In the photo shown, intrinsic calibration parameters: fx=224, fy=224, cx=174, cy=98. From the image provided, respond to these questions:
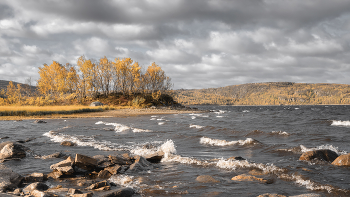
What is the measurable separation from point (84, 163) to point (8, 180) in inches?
105

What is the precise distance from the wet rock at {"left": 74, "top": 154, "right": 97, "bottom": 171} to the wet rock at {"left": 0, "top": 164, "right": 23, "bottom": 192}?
2.04 meters

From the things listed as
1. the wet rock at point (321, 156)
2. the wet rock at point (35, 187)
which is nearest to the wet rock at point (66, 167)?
the wet rock at point (35, 187)

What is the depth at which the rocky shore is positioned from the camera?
6.96 metres

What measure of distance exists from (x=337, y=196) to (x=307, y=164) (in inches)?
153

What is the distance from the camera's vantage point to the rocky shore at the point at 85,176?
6957 millimetres

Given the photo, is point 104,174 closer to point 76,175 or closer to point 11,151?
point 76,175

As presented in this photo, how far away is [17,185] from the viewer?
303 inches

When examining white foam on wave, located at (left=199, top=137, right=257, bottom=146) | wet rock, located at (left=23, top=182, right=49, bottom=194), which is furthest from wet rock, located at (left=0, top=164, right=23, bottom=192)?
white foam on wave, located at (left=199, top=137, right=257, bottom=146)

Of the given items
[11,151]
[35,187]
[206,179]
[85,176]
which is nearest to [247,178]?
[206,179]

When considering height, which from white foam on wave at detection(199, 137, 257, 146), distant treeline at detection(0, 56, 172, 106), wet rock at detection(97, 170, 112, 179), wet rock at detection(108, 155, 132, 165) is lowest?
white foam on wave at detection(199, 137, 257, 146)

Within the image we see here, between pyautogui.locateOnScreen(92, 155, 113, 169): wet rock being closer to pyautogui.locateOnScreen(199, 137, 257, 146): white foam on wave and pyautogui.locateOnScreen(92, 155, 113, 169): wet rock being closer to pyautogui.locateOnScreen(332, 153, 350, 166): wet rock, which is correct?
pyautogui.locateOnScreen(199, 137, 257, 146): white foam on wave

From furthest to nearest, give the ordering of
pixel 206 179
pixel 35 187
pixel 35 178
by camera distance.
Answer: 1. pixel 206 179
2. pixel 35 178
3. pixel 35 187

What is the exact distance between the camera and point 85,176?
918cm

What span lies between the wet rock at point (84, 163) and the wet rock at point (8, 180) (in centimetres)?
204
